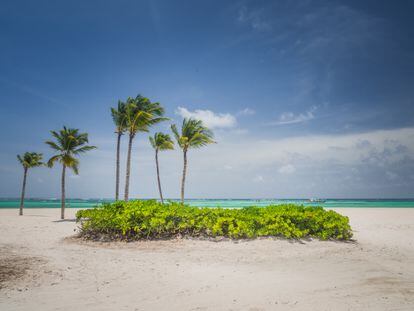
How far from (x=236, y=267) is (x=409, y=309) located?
11.1 feet

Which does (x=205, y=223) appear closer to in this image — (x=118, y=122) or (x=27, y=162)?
(x=118, y=122)

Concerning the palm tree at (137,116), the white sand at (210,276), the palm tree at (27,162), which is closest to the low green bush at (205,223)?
the white sand at (210,276)

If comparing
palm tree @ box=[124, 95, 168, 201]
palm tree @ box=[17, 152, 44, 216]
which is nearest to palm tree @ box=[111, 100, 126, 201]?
palm tree @ box=[124, 95, 168, 201]

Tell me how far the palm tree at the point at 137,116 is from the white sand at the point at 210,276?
1389 centimetres

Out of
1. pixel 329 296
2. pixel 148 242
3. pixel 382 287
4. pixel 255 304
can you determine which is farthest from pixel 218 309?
pixel 148 242

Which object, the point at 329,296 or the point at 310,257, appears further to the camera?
the point at 310,257

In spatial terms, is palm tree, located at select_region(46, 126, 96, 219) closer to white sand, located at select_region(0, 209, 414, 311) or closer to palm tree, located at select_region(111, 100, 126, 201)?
palm tree, located at select_region(111, 100, 126, 201)

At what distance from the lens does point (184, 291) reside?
190 inches

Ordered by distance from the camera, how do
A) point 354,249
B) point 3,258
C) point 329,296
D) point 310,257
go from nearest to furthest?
point 329,296, point 3,258, point 310,257, point 354,249

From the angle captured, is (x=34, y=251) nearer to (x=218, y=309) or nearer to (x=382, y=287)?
(x=218, y=309)

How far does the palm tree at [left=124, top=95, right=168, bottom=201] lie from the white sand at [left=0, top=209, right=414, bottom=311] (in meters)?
13.9

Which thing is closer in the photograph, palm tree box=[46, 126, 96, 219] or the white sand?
the white sand

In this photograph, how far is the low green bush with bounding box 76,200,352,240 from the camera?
28.5 feet

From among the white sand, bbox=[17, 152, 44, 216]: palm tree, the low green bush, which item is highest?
bbox=[17, 152, 44, 216]: palm tree
